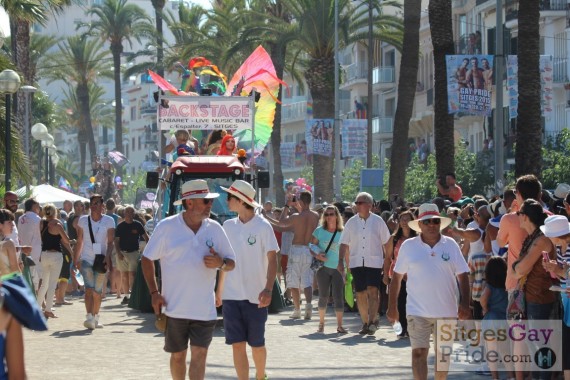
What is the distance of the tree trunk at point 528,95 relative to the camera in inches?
915

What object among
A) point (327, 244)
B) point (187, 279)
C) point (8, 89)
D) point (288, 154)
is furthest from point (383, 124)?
point (187, 279)

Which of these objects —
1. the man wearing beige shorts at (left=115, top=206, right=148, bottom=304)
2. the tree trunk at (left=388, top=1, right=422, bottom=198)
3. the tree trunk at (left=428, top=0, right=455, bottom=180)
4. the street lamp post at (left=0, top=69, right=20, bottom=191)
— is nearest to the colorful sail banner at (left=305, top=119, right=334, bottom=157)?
the tree trunk at (left=388, top=1, right=422, bottom=198)

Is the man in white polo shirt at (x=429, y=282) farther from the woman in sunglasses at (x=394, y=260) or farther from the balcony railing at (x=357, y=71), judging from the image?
the balcony railing at (x=357, y=71)

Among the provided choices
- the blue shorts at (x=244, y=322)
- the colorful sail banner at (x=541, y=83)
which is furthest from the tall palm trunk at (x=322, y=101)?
the blue shorts at (x=244, y=322)

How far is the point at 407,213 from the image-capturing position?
16766mm

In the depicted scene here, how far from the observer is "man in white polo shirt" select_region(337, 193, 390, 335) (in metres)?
17.4

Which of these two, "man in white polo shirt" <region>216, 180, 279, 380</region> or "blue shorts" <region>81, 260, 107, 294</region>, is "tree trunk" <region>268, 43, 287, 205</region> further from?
"man in white polo shirt" <region>216, 180, 279, 380</region>

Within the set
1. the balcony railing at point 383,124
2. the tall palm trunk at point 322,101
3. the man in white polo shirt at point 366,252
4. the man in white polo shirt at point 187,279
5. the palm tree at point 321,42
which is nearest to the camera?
the man in white polo shirt at point 187,279

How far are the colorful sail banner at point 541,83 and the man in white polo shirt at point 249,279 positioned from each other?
20318 mm

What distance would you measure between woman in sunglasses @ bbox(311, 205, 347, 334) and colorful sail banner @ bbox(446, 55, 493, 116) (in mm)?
8701

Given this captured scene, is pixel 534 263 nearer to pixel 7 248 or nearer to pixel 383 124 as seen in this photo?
pixel 7 248

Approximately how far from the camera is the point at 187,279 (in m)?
10.2

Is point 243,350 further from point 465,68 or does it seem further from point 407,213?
point 465,68

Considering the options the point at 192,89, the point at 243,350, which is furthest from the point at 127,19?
the point at 243,350
